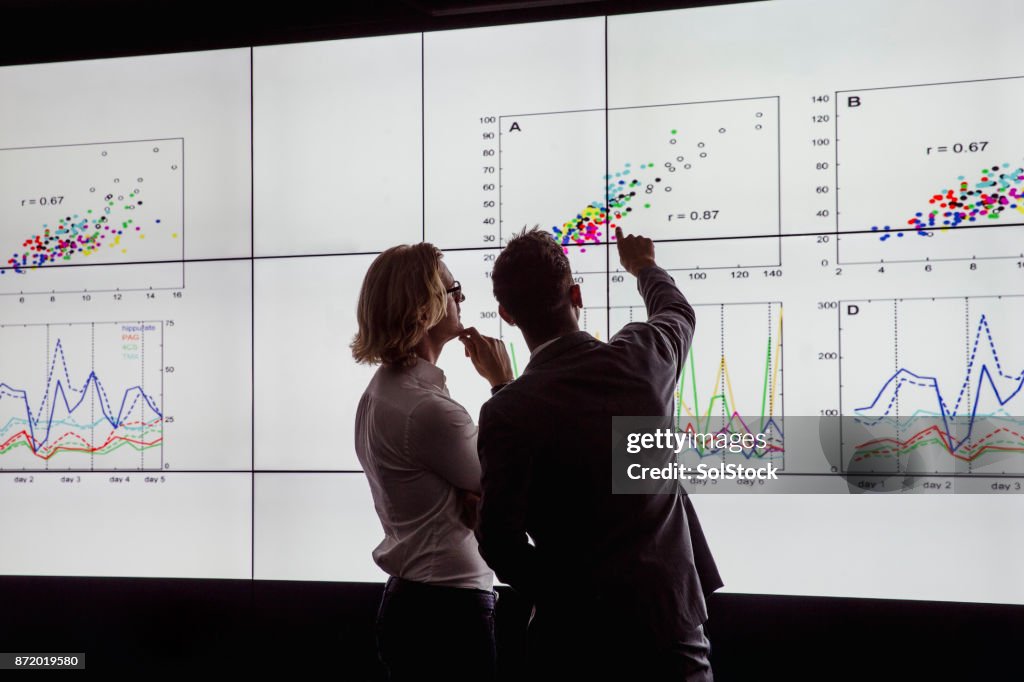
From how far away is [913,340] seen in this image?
2477 millimetres

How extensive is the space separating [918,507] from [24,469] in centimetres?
307

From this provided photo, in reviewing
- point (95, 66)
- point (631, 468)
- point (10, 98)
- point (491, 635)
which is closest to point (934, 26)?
point (631, 468)

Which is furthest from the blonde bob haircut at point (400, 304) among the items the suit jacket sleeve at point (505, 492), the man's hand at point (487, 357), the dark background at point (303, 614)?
the dark background at point (303, 614)

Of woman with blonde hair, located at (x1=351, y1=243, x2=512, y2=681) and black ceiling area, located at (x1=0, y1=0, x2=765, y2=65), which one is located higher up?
black ceiling area, located at (x1=0, y1=0, x2=765, y2=65)

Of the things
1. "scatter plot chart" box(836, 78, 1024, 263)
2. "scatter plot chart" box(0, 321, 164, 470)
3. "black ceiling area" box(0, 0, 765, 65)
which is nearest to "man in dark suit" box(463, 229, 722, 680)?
"scatter plot chart" box(836, 78, 1024, 263)

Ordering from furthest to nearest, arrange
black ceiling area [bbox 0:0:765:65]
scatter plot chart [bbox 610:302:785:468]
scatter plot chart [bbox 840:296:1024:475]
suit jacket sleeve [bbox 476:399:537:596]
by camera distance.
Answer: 1. black ceiling area [bbox 0:0:765:65]
2. scatter plot chart [bbox 610:302:785:468]
3. scatter plot chart [bbox 840:296:1024:475]
4. suit jacket sleeve [bbox 476:399:537:596]

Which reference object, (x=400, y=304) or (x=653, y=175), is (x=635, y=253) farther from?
(x=653, y=175)

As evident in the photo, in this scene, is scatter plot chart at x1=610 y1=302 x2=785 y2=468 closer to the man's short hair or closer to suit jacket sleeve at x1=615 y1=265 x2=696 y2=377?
suit jacket sleeve at x1=615 y1=265 x2=696 y2=377

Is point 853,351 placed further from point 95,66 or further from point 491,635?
point 95,66

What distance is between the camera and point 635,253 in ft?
6.42

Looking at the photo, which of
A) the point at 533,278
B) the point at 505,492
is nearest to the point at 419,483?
the point at 505,492

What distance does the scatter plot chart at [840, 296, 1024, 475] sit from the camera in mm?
2420

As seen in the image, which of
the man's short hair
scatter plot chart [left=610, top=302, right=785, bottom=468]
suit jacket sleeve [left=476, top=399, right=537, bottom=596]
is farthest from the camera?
scatter plot chart [left=610, top=302, right=785, bottom=468]

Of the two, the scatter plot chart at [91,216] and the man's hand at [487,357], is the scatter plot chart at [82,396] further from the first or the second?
the man's hand at [487,357]
